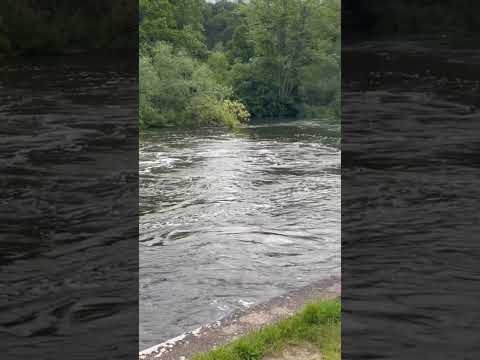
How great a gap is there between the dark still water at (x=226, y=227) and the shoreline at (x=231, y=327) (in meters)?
0.70

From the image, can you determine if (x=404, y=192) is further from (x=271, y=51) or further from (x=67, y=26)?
(x=271, y=51)

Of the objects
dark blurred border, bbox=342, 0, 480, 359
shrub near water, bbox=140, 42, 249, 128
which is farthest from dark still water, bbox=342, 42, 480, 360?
shrub near water, bbox=140, 42, 249, 128

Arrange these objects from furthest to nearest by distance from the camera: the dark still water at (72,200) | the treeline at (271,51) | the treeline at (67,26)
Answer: the treeline at (271,51) → the dark still water at (72,200) → the treeline at (67,26)

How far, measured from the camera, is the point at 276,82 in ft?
82.8

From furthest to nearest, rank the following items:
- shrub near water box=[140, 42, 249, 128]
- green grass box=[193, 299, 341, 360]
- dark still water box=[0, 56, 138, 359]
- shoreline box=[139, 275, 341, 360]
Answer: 1. shrub near water box=[140, 42, 249, 128]
2. shoreline box=[139, 275, 341, 360]
3. green grass box=[193, 299, 341, 360]
4. dark still water box=[0, 56, 138, 359]

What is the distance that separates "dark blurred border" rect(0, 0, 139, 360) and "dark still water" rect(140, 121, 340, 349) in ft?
5.65

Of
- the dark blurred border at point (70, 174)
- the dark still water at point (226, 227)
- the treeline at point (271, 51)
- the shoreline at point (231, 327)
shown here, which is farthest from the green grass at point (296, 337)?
the treeline at point (271, 51)

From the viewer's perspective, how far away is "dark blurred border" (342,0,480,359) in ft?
6.68

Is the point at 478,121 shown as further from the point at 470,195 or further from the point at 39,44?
the point at 39,44

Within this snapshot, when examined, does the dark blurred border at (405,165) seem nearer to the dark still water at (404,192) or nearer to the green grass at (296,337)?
the dark still water at (404,192)

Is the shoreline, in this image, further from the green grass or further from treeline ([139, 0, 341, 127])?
treeline ([139, 0, 341, 127])

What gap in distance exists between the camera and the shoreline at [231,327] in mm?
3123

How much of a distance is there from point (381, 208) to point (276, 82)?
23.2 m

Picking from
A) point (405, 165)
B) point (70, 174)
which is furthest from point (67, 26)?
point (405, 165)
